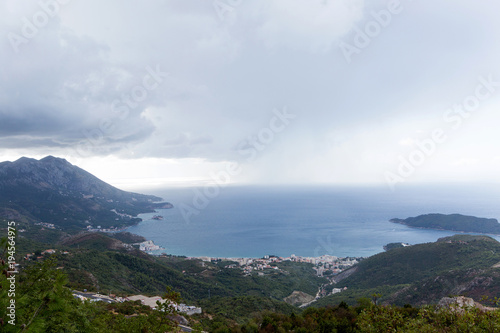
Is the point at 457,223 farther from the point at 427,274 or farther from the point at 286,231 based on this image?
the point at 427,274

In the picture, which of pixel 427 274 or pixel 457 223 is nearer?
pixel 427 274

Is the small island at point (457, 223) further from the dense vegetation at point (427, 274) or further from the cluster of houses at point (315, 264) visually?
the cluster of houses at point (315, 264)

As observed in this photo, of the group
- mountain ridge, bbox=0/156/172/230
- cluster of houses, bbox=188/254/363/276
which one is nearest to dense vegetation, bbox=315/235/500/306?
cluster of houses, bbox=188/254/363/276

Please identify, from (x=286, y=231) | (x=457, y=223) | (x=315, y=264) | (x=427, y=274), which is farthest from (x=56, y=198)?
(x=457, y=223)

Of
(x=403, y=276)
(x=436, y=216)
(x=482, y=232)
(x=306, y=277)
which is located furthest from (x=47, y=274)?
(x=436, y=216)

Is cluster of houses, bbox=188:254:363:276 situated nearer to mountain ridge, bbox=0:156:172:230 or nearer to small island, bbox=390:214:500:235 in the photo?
small island, bbox=390:214:500:235

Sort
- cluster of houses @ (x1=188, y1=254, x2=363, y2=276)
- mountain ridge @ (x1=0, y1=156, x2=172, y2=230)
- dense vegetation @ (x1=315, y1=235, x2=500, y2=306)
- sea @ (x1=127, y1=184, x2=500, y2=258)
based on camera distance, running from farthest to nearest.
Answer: mountain ridge @ (x1=0, y1=156, x2=172, y2=230) < sea @ (x1=127, y1=184, x2=500, y2=258) < cluster of houses @ (x1=188, y1=254, x2=363, y2=276) < dense vegetation @ (x1=315, y1=235, x2=500, y2=306)

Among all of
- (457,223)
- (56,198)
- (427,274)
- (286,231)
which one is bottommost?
(286,231)

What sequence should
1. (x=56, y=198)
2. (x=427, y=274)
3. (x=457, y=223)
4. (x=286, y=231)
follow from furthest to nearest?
(x=56, y=198) < (x=286, y=231) < (x=457, y=223) < (x=427, y=274)

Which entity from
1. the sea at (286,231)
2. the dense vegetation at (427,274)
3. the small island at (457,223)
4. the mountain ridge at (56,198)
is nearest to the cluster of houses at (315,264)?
the sea at (286,231)
